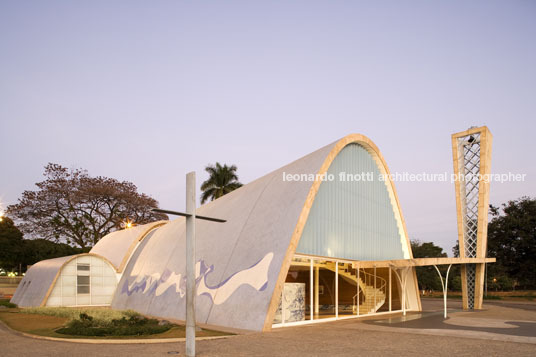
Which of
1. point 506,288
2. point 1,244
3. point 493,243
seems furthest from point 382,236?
point 1,244

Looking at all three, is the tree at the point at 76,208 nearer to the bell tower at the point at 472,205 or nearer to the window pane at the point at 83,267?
the window pane at the point at 83,267

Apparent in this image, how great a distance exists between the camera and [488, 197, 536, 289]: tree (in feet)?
170

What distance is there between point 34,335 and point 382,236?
19.4 metres

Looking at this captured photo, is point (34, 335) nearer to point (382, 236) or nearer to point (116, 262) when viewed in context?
point (116, 262)

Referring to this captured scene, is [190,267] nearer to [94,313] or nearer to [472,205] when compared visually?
[94,313]

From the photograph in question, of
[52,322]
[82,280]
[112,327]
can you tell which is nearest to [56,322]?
[52,322]

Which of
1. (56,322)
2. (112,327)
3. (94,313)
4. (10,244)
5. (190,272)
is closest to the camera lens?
(190,272)

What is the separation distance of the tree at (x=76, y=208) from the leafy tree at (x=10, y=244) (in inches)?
353

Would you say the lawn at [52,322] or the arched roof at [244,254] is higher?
the arched roof at [244,254]

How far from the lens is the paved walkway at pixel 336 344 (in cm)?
1260

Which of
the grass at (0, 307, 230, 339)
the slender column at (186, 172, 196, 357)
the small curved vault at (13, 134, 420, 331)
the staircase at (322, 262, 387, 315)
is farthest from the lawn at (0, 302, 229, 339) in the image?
the staircase at (322, 262, 387, 315)

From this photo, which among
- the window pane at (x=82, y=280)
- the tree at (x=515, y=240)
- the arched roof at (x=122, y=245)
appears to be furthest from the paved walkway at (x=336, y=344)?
the tree at (x=515, y=240)

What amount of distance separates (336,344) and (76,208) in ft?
161

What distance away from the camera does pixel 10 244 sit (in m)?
61.3
